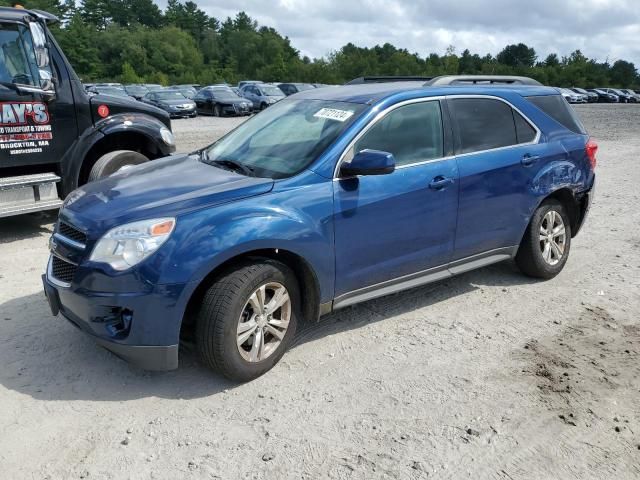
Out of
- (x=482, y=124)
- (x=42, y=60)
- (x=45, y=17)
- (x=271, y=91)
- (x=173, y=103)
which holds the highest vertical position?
(x=45, y=17)

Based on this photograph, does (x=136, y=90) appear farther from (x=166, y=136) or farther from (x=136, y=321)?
(x=136, y=321)

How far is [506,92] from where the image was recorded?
5.16m

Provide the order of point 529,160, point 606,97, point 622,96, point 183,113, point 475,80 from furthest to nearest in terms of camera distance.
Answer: point 622,96 → point 606,97 → point 183,113 → point 475,80 → point 529,160

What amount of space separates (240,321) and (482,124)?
2.64m

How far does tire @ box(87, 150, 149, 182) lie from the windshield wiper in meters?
2.90

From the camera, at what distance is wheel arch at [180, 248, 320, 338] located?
3.53 metres

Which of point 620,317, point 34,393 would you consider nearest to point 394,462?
point 34,393

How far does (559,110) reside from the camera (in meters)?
5.54

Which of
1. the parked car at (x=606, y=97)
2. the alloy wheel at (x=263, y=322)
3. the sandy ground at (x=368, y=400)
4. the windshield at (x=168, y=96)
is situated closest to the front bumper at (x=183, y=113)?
the windshield at (x=168, y=96)

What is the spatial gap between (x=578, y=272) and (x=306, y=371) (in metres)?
3.27

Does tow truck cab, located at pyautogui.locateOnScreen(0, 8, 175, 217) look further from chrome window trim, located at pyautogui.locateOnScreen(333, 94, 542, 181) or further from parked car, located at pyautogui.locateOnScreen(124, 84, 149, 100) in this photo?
parked car, located at pyautogui.locateOnScreen(124, 84, 149, 100)

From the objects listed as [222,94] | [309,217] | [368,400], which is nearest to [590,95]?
[222,94]

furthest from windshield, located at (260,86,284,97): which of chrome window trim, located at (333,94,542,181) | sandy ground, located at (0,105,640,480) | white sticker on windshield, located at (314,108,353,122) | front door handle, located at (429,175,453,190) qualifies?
front door handle, located at (429,175,453,190)

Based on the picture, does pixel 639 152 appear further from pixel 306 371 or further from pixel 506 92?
pixel 306 371
